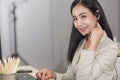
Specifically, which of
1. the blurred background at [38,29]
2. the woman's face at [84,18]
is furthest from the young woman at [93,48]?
the blurred background at [38,29]

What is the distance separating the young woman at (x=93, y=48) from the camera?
123 centimetres

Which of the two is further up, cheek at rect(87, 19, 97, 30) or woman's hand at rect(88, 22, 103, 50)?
cheek at rect(87, 19, 97, 30)

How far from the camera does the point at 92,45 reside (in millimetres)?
1257

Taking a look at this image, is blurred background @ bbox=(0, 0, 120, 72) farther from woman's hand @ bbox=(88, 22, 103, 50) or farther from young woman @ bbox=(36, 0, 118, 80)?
woman's hand @ bbox=(88, 22, 103, 50)

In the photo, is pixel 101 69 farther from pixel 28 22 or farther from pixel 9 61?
pixel 28 22

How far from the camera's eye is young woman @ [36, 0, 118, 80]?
123 centimetres

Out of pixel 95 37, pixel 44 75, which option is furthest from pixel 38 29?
pixel 95 37

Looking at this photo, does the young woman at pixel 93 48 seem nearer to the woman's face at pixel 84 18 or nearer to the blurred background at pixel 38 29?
the woman's face at pixel 84 18

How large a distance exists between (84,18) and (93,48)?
192 mm

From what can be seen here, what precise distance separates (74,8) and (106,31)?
0.23 meters

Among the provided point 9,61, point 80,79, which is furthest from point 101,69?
point 9,61

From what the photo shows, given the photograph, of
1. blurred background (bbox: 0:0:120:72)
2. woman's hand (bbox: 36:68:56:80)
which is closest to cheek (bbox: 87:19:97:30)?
woman's hand (bbox: 36:68:56:80)

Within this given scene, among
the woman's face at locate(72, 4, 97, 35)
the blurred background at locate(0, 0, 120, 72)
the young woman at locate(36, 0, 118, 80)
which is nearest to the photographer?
the young woman at locate(36, 0, 118, 80)

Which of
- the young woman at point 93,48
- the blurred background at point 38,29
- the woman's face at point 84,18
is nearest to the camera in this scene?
the young woman at point 93,48
